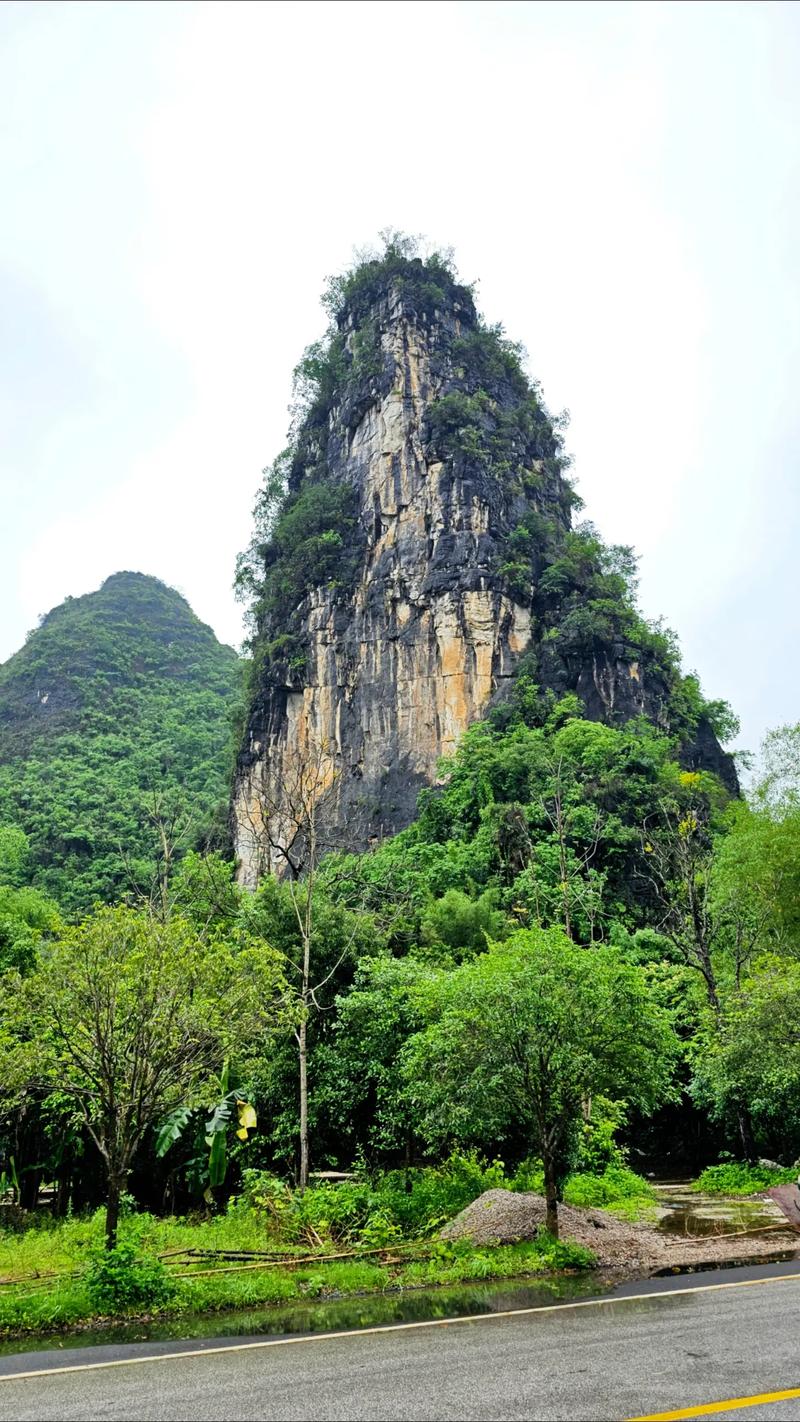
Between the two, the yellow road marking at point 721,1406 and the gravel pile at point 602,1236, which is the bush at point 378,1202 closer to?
the gravel pile at point 602,1236

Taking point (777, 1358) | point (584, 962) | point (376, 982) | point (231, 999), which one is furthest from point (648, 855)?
point (777, 1358)

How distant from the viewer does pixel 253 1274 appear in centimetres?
1020

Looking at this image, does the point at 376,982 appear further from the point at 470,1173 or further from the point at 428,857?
the point at 428,857

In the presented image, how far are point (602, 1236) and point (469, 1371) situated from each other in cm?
708

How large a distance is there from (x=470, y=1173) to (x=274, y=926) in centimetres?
742

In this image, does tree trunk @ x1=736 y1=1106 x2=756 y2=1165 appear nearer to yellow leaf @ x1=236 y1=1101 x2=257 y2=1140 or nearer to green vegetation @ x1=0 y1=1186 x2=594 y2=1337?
green vegetation @ x1=0 y1=1186 x2=594 y2=1337

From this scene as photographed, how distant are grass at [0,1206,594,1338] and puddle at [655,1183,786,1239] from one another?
386cm

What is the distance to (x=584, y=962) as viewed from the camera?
1171cm

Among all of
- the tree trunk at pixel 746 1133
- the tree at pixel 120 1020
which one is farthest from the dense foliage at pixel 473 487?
the tree at pixel 120 1020

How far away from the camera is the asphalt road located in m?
5.14

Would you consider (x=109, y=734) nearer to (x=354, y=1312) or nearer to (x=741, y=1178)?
(x=741, y=1178)

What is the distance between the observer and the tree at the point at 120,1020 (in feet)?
32.9

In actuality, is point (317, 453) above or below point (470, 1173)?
above

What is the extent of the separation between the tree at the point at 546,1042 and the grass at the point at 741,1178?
8120 mm
